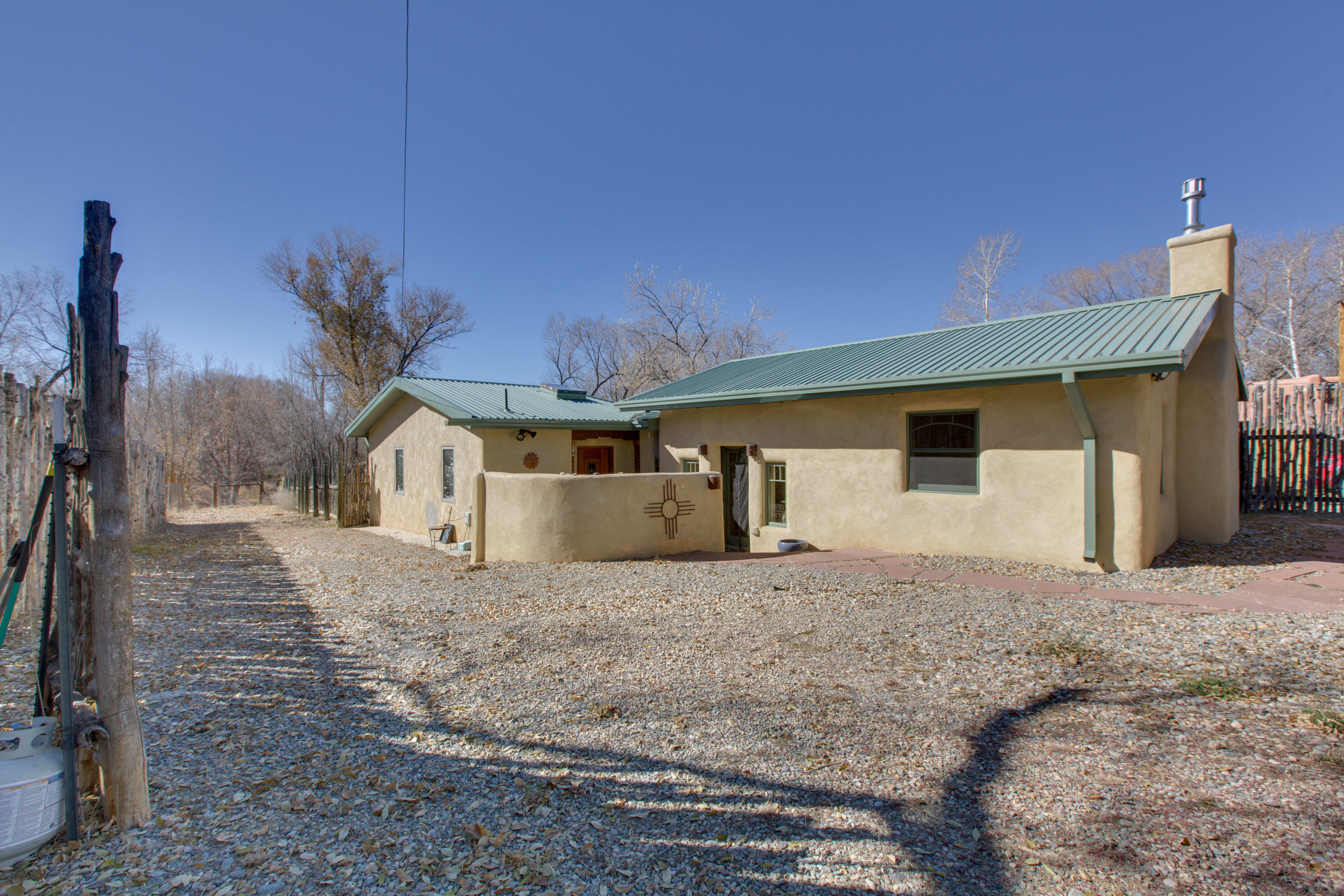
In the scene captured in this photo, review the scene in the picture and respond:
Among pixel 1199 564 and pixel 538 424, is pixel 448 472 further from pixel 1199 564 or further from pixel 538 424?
pixel 1199 564

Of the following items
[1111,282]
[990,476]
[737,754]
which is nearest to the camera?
[737,754]

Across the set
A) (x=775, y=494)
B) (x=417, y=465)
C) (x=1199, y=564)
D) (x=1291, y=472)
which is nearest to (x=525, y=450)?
(x=417, y=465)

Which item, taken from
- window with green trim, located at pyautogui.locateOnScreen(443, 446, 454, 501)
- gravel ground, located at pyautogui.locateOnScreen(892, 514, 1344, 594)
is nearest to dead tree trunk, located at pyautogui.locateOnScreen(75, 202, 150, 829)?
gravel ground, located at pyautogui.locateOnScreen(892, 514, 1344, 594)

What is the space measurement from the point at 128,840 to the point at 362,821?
85 centimetres

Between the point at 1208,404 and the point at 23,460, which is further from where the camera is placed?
the point at 1208,404

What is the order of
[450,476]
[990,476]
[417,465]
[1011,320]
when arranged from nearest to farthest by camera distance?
1. [990,476]
2. [1011,320]
3. [450,476]
4. [417,465]

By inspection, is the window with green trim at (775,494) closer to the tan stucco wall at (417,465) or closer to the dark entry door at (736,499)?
the dark entry door at (736,499)

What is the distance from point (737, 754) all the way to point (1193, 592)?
19.7 feet

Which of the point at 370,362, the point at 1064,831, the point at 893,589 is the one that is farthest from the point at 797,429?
the point at 370,362

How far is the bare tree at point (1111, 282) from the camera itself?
26.3m

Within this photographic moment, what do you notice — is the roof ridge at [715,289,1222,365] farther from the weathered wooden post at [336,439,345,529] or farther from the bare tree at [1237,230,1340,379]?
the bare tree at [1237,230,1340,379]

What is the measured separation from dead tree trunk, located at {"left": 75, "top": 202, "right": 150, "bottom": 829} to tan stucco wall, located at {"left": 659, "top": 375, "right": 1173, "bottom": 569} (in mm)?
8623

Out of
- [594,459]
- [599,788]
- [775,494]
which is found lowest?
[599,788]

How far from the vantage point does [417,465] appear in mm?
14398
